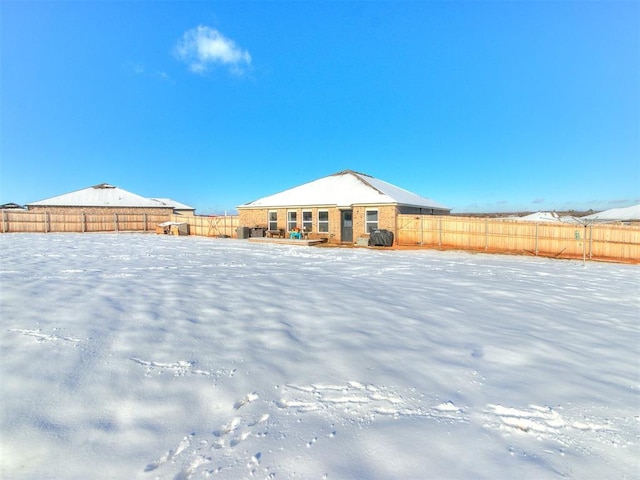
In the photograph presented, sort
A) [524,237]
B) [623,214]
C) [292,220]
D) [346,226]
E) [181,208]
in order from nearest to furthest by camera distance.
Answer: [524,237] → [346,226] → [292,220] → [623,214] → [181,208]

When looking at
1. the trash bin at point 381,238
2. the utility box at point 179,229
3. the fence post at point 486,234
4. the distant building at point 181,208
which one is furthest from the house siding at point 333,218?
the distant building at point 181,208

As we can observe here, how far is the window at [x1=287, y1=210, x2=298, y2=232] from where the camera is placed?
2256 centimetres

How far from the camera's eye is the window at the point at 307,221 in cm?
2197

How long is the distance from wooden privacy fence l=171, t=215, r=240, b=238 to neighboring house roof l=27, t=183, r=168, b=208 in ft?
44.3

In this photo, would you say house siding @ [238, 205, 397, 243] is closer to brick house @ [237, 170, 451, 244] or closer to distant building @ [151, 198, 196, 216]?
brick house @ [237, 170, 451, 244]

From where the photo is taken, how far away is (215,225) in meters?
27.1

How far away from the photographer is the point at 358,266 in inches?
408

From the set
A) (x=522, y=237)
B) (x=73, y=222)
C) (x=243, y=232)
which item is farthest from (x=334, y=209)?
(x=73, y=222)

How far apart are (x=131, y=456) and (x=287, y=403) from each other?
1117mm

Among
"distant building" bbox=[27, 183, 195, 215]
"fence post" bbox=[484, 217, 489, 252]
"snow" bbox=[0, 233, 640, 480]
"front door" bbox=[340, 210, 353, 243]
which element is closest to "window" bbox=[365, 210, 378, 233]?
"front door" bbox=[340, 210, 353, 243]

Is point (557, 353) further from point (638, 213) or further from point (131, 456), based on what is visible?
point (638, 213)

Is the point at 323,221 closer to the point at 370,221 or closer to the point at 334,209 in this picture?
the point at 334,209

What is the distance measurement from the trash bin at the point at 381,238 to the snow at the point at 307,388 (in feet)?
42.8

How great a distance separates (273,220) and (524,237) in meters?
16.1
